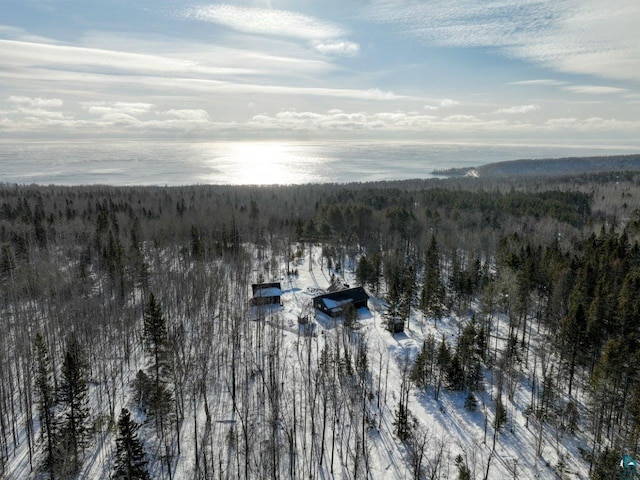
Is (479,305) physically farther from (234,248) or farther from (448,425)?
(234,248)

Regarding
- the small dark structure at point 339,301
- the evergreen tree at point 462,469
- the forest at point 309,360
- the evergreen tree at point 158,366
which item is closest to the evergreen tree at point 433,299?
the forest at point 309,360

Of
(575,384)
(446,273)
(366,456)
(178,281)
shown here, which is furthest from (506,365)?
(178,281)

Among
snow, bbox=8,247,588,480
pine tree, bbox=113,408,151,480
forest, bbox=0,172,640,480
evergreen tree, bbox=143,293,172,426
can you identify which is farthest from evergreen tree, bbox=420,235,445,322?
pine tree, bbox=113,408,151,480

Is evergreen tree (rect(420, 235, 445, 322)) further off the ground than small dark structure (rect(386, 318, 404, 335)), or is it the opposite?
evergreen tree (rect(420, 235, 445, 322))

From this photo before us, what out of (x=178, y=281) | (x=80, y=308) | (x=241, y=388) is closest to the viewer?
(x=241, y=388)

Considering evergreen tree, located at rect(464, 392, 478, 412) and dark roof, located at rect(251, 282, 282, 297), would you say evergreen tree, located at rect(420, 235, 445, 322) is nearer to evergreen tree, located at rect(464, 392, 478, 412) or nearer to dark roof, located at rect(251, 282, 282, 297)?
evergreen tree, located at rect(464, 392, 478, 412)

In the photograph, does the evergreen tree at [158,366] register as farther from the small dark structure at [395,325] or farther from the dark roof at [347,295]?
the small dark structure at [395,325]
